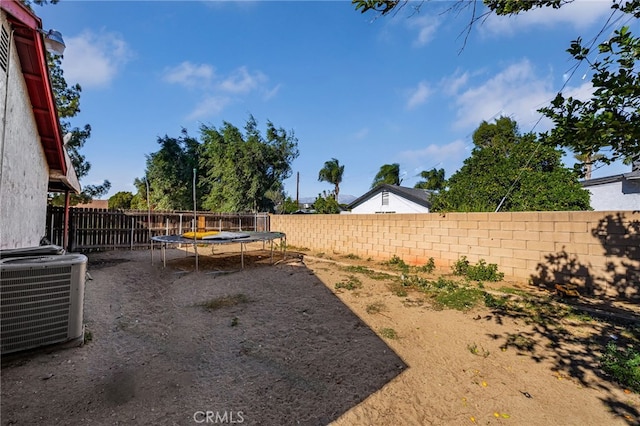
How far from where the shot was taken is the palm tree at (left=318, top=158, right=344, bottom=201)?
3575 centimetres

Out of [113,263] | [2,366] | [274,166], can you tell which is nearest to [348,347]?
[2,366]

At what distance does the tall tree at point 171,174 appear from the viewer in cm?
2509

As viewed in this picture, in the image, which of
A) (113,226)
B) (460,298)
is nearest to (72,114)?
(113,226)

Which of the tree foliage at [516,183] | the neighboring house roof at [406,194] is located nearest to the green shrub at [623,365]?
the tree foliage at [516,183]

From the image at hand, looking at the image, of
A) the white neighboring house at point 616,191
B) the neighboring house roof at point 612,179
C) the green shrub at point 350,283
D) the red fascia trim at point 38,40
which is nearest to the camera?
the red fascia trim at point 38,40

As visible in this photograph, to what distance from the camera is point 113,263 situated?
8.62 metres

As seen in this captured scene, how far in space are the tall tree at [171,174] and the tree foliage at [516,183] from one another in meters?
21.6

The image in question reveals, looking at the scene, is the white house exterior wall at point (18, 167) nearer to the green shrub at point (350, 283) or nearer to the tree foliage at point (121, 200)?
the green shrub at point (350, 283)

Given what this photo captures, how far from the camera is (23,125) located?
4562 millimetres

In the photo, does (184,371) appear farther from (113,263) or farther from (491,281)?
(113,263)

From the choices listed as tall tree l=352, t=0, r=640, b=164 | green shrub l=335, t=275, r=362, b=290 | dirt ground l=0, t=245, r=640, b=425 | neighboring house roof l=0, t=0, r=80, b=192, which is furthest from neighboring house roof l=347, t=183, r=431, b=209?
neighboring house roof l=0, t=0, r=80, b=192

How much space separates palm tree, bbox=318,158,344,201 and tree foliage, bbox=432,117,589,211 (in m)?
24.4

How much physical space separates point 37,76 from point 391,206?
21678 mm

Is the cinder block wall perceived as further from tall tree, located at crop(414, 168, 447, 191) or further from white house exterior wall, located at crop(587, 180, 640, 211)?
tall tree, located at crop(414, 168, 447, 191)
